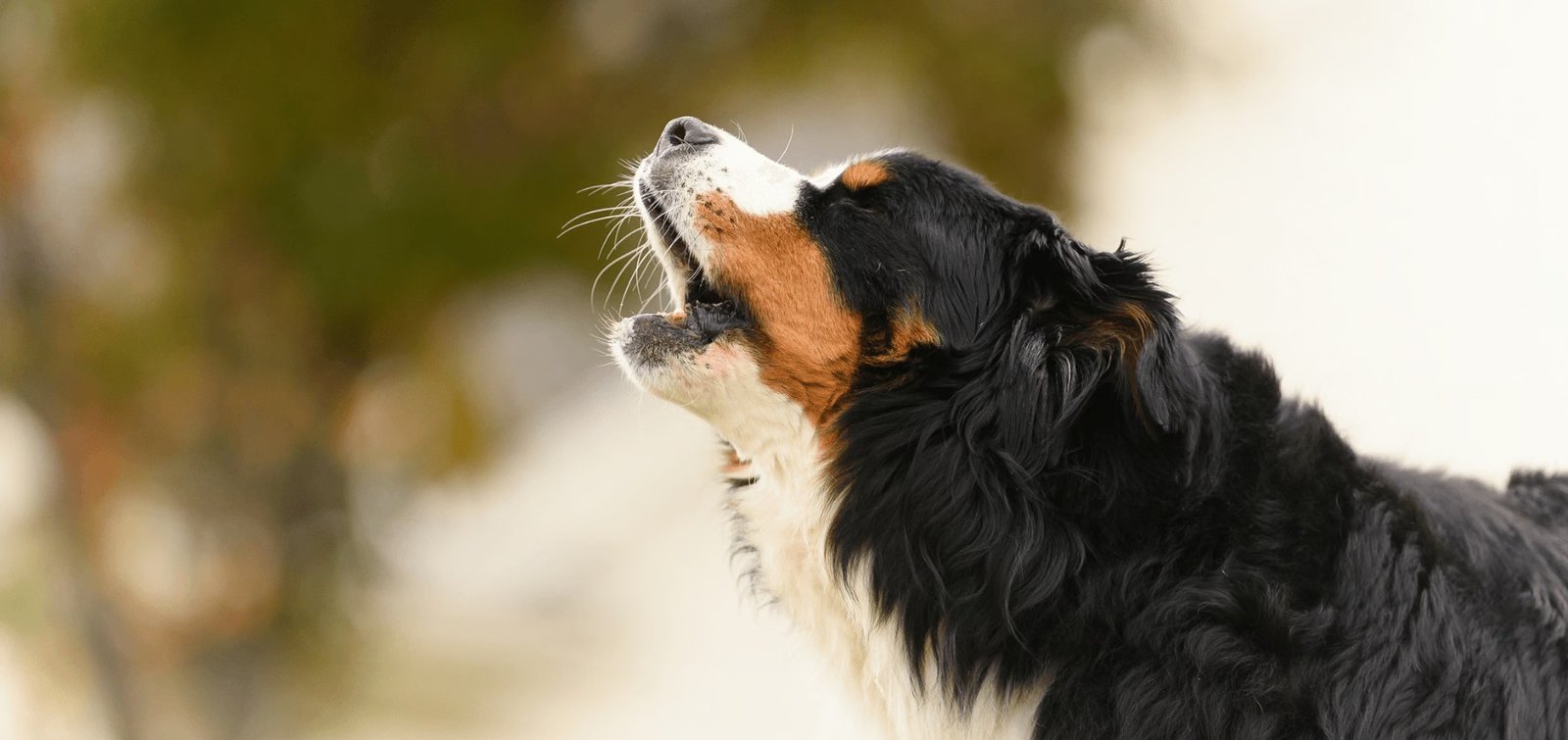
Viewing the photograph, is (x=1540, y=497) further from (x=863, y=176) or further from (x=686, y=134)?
(x=686, y=134)

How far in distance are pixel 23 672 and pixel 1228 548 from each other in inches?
315

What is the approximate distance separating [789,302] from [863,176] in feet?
1.13

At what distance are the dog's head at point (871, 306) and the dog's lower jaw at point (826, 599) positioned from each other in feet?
0.08

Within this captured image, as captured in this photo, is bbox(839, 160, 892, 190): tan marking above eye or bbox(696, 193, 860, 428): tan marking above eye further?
bbox(839, 160, 892, 190): tan marking above eye

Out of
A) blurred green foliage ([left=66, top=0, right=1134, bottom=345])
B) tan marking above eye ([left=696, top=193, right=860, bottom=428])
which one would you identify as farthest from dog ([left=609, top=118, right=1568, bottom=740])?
blurred green foliage ([left=66, top=0, right=1134, bottom=345])

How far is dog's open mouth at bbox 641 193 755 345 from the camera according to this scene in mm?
2672

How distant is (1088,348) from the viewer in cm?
250

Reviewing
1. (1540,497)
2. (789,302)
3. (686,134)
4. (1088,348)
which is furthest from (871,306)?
(1540,497)

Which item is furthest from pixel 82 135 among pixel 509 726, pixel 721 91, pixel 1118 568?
pixel 1118 568

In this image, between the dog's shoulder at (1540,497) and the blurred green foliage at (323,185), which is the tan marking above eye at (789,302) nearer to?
the dog's shoulder at (1540,497)

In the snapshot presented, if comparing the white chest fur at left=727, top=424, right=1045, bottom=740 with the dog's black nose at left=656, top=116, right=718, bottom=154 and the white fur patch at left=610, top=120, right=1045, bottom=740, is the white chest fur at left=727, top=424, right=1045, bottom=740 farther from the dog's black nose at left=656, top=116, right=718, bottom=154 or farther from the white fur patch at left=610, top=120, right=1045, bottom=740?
the dog's black nose at left=656, top=116, right=718, bottom=154

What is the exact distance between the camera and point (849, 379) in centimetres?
264

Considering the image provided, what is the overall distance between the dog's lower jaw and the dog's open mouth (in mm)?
168

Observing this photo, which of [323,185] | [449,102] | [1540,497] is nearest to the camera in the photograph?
[1540,497]
